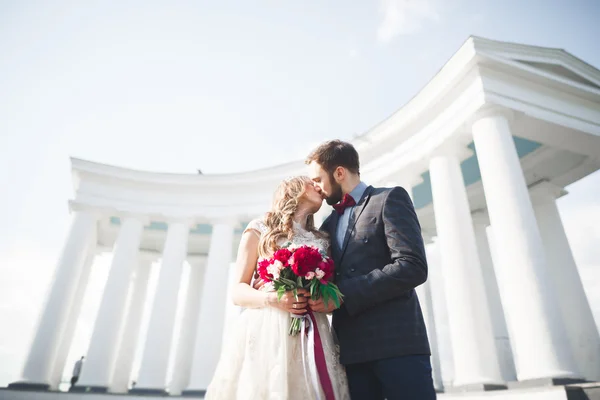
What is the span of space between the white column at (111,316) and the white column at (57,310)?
10.1 feet

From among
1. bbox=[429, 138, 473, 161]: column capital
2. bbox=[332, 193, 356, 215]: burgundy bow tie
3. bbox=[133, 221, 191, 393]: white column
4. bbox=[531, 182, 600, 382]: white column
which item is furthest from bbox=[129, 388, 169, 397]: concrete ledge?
bbox=[332, 193, 356, 215]: burgundy bow tie

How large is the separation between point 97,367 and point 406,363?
3965cm

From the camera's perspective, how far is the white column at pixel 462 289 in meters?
22.0

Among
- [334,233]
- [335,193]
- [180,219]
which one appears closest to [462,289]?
[334,233]

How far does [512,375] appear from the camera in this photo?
32.5 m

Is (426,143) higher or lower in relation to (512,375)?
higher

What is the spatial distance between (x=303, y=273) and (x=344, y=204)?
7.31 ft

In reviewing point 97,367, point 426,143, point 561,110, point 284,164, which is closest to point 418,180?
point 426,143

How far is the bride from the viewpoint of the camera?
21.7ft

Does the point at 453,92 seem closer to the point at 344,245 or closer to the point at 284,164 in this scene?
the point at 284,164

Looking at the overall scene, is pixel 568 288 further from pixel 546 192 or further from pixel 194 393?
pixel 194 393

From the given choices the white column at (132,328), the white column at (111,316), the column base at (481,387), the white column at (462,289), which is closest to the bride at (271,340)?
the column base at (481,387)

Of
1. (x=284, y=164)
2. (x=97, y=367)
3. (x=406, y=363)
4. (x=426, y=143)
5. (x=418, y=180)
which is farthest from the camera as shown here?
(x=284, y=164)

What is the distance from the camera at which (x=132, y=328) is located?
48.8m
